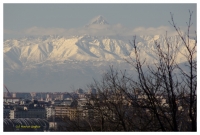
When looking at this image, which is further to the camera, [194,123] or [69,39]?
[69,39]

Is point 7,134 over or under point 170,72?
under

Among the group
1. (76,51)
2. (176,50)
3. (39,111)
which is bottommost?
(39,111)

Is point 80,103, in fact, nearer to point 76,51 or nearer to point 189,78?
point 189,78

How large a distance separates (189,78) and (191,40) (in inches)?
21.9

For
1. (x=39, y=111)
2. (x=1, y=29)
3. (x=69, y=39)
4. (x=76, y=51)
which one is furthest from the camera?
(x=69, y=39)

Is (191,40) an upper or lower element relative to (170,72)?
upper

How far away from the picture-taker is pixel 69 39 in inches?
5074

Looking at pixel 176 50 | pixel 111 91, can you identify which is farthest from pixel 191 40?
pixel 111 91

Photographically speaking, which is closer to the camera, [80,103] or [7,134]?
[7,134]

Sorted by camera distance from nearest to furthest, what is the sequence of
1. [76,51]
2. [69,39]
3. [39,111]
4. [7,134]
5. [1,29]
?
1. [7,134]
2. [1,29]
3. [39,111]
4. [76,51]
5. [69,39]

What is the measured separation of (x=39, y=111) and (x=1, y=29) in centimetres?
2087

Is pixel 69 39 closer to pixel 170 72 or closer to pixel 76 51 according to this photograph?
pixel 76 51

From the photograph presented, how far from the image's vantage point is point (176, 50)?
208 inches

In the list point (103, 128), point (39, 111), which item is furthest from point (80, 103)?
point (39, 111)
